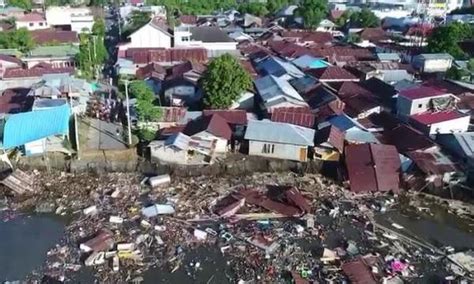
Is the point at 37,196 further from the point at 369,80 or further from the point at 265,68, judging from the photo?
the point at 369,80

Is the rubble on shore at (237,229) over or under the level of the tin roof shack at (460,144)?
under

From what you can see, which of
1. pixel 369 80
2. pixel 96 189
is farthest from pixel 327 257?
pixel 369 80

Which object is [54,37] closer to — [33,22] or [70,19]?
[70,19]

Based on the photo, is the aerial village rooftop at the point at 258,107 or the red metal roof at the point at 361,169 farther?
the aerial village rooftop at the point at 258,107

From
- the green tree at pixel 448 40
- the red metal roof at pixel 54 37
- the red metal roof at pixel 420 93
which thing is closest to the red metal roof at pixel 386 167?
the red metal roof at pixel 420 93

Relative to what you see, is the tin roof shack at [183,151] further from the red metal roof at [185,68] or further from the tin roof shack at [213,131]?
the red metal roof at [185,68]

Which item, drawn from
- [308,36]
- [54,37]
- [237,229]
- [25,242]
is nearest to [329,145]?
[237,229]
